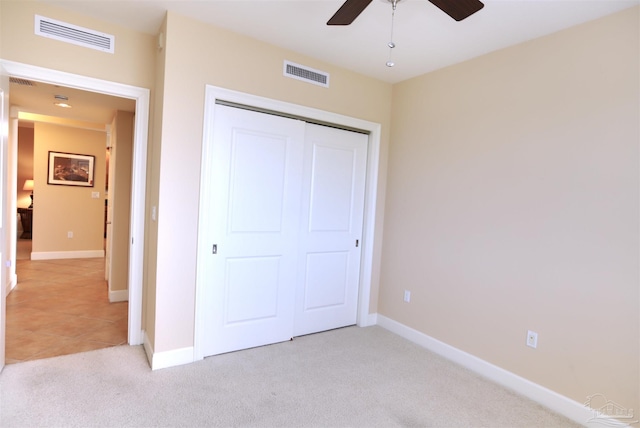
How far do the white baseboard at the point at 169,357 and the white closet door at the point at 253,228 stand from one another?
0.53 feet

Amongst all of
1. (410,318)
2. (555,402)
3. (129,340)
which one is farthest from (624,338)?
(129,340)

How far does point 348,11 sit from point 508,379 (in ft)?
9.02

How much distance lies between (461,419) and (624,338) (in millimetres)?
1085

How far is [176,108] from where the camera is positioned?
249 cm

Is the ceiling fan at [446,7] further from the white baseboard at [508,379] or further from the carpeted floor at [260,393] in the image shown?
the white baseboard at [508,379]

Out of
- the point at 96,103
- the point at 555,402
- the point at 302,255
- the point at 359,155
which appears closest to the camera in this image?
the point at 555,402

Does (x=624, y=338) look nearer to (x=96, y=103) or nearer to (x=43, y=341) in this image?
(x=43, y=341)

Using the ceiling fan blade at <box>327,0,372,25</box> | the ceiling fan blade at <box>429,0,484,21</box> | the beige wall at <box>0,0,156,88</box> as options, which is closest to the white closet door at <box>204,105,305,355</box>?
the beige wall at <box>0,0,156,88</box>

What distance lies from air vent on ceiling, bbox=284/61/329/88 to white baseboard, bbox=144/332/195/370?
2408 mm

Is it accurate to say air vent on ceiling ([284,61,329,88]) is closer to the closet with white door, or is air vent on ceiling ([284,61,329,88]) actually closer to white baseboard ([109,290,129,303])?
the closet with white door

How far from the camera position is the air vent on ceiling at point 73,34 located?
7.77 ft

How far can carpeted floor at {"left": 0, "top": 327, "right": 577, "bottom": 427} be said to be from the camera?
2027mm

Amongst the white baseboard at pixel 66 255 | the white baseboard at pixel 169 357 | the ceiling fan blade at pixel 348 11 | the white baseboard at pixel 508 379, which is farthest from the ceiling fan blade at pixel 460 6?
the white baseboard at pixel 66 255

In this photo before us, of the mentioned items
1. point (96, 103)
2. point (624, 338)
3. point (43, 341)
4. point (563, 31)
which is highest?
point (563, 31)
